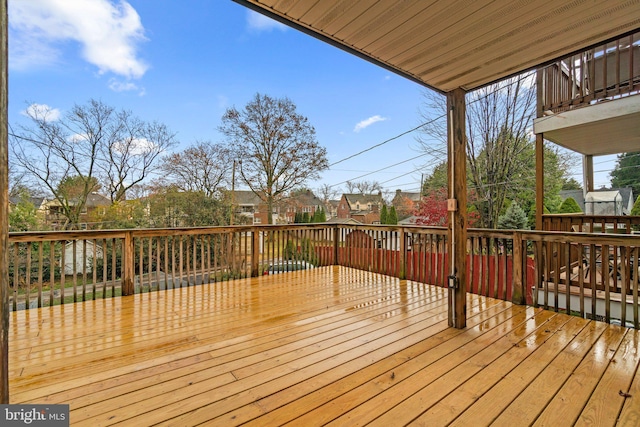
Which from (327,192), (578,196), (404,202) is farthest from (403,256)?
(327,192)

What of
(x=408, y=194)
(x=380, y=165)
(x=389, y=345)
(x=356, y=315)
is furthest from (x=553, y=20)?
(x=380, y=165)

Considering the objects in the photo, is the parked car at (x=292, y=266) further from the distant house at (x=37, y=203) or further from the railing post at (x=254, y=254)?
the distant house at (x=37, y=203)

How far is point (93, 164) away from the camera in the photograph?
981cm

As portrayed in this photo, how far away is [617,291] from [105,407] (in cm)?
552

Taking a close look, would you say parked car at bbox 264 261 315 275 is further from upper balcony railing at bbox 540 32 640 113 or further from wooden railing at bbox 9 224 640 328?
upper balcony railing at bbox 540 32 640 113

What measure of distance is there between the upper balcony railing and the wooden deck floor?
3982mm

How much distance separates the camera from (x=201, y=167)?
11867 mm

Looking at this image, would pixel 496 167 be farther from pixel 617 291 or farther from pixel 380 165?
pixel 380 165

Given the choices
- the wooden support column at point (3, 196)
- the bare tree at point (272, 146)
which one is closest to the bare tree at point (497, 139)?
the bare tree at point (272, 146)

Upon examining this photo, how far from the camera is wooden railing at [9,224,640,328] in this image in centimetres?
304

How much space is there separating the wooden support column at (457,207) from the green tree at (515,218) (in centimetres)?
793

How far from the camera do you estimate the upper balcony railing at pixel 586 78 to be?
471 centimetres

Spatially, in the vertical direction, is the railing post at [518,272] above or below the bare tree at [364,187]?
below

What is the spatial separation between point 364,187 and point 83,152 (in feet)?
48.8
